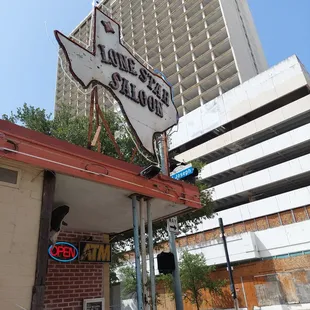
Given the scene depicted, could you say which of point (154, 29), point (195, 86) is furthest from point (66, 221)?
point (154, 29)

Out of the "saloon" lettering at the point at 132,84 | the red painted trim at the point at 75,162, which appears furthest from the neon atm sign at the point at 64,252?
the "saloon" lettering at the point at 132,84

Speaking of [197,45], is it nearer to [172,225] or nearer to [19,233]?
[172,225]

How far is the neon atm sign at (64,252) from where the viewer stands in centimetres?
638

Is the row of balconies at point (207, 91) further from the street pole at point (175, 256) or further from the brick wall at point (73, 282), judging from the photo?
the brick wall at point (73, 282)

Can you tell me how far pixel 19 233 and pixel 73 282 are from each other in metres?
3.38

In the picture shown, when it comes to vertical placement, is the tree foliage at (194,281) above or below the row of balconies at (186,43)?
below

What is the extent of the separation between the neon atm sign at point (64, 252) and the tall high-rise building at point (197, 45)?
43.3m

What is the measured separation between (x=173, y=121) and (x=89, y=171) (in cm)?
372

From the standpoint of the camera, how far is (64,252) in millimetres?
6602

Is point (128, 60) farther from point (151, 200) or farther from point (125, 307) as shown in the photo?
point (125, 307)

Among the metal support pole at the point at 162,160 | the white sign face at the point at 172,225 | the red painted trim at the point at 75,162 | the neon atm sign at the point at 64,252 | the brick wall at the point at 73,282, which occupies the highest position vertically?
the metal support pole at the point at 162,160

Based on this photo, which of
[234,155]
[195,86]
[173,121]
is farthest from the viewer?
[195,86]

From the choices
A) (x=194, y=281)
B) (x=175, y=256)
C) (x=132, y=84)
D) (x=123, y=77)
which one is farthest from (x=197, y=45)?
(x=175, y=256)

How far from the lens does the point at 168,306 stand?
3030 cm
